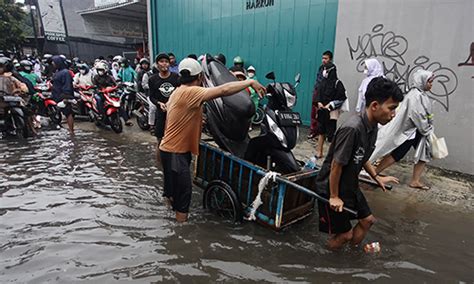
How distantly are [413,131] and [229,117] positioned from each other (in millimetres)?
2576

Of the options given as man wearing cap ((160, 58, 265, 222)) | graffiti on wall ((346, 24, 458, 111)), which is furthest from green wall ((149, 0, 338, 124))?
man wearing cap ((160, 58, 265, 222))

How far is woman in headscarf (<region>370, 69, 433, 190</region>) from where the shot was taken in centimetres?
433

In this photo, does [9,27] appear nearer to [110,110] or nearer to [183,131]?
[110,110]

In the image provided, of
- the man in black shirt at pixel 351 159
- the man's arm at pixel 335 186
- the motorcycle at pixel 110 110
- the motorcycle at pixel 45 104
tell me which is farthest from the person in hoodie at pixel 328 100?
the motorcycle at pixel 45 104

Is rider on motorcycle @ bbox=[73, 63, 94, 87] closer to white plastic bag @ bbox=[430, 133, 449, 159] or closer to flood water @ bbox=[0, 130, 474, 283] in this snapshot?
flood water @ bbox=[0, 130, 474, 283]

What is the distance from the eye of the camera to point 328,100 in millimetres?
5805

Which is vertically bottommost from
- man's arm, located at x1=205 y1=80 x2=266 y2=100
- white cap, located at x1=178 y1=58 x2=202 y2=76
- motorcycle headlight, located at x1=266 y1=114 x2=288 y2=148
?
motorcycle headlight, located at x1=266 y1=114 x2=288 y2=148

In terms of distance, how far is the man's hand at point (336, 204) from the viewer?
2420 mm

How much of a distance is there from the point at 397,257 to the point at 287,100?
5.95ft

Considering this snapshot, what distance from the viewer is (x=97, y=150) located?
6.22 meters

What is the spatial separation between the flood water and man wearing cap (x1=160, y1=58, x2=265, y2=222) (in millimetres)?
387

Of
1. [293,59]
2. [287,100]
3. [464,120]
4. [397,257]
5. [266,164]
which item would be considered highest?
[293,59]

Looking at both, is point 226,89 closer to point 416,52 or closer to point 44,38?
point 416,52

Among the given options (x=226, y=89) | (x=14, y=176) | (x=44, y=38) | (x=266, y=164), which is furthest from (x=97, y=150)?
(x=44, y=38)
